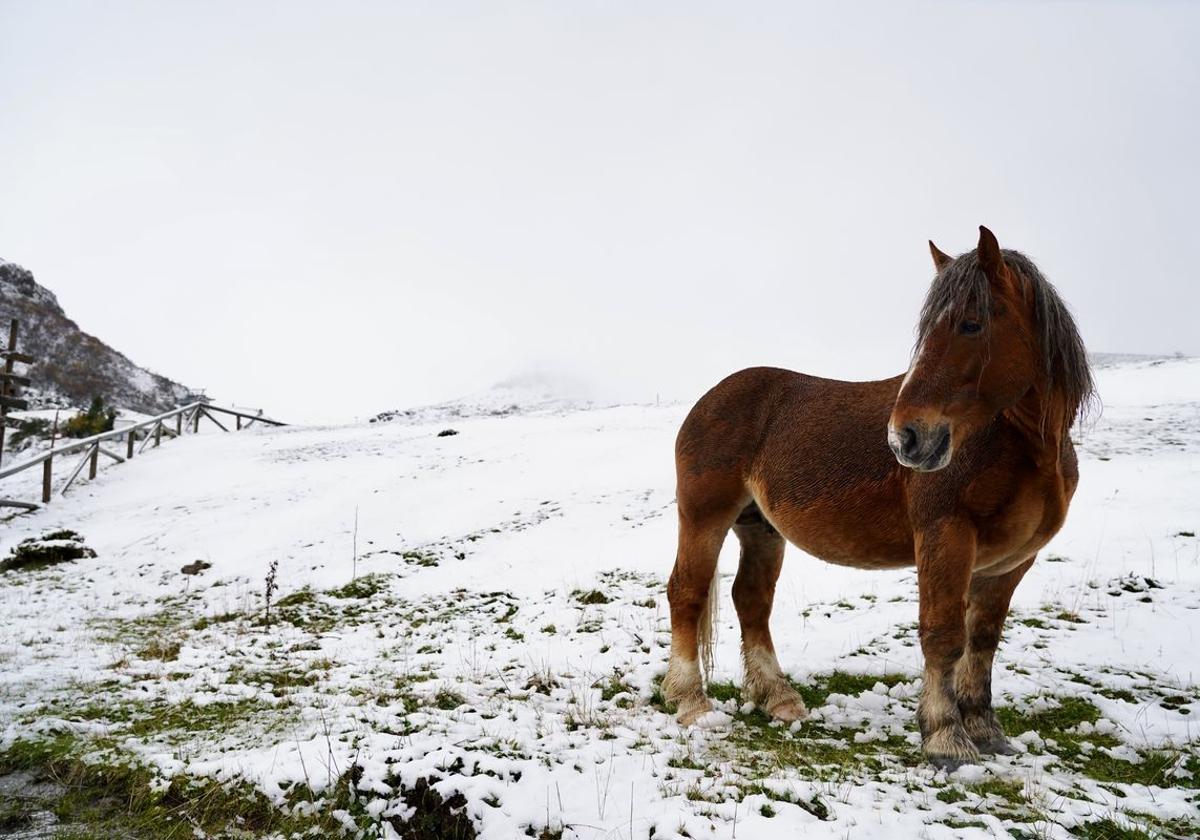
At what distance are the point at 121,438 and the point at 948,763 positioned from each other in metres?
29.7

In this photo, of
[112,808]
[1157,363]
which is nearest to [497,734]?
[112,808]

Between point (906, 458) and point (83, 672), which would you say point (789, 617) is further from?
point (83, 672)

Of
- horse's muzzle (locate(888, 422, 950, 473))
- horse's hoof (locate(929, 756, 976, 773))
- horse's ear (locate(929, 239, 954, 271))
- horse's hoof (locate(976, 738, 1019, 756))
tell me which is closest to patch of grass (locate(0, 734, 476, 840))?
horse's hoof (locate(929, 756, 976, 773))

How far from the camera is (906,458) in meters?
3.42

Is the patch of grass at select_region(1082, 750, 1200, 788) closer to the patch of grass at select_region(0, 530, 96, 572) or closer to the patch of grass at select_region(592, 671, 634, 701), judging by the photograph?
the patch of grass at select_region(592, 671, 634, 701)

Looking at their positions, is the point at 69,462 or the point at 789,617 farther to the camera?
the point at 69,462

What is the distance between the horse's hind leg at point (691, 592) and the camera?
16.0 feet

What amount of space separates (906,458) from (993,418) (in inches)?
25.3

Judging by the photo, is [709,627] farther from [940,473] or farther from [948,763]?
[940,473]

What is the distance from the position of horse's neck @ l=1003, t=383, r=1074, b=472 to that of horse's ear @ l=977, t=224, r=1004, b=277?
70cm

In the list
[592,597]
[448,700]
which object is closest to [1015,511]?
[448,700]

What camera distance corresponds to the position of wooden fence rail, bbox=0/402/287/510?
17.6 metres

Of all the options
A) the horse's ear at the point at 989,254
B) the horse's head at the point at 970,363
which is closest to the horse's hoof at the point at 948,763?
the horse's head at the point at 970,363

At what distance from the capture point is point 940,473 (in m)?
3.74
